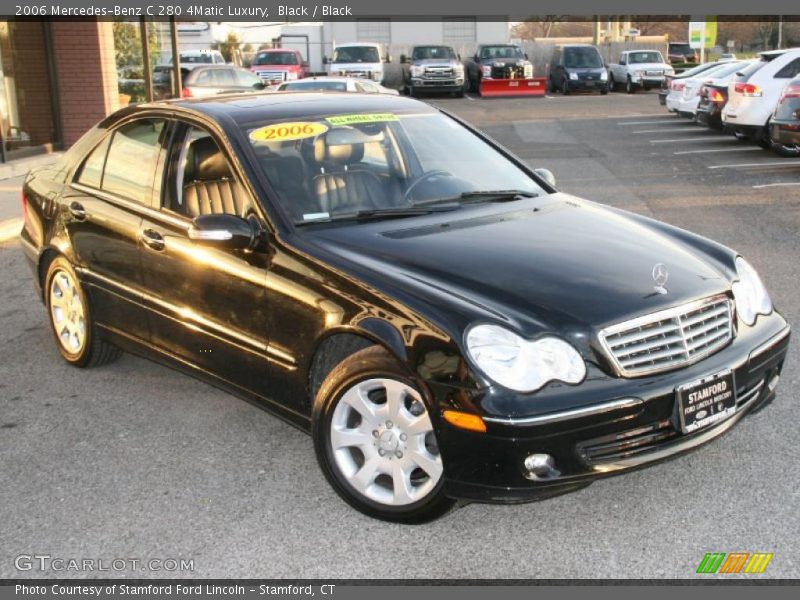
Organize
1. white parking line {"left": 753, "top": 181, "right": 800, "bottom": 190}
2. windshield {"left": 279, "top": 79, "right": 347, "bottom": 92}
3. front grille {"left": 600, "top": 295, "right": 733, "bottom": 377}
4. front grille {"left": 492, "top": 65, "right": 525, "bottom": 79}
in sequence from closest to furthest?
front grille {"left": 600, "top": 295, "right": 733, "bottom": 377} < white parking line {"left": 753, "top": 181, "right": 800, "bottom": 190} < windshield {"left": 279, "top": 79, "right": 347, "bottom": 92} < front grille {"left": 492, "top": 65, "right": 525, "bottom": 79}

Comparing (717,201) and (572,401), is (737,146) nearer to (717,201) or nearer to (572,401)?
(717,201)

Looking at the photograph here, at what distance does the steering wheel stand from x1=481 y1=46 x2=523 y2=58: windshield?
31.1 meters

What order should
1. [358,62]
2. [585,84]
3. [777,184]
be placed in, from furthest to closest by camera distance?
[585,84] → [358,62] → [777,184]

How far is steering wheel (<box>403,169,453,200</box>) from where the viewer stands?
4.97 m

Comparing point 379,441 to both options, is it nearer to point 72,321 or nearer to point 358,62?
point 72,321

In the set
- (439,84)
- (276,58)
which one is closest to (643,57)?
(439,84)

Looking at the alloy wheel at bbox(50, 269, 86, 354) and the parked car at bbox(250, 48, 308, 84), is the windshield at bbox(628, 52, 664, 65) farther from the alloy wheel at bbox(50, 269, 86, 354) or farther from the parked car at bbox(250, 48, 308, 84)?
the alloy wheel at bbox(50, 269, 86, 354)

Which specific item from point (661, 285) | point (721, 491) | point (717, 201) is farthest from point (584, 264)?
point (717, 201)

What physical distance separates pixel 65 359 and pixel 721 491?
387 centimetres

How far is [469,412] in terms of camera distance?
140 inches

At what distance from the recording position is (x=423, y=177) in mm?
5109

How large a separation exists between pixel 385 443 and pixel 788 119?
36.8 feet

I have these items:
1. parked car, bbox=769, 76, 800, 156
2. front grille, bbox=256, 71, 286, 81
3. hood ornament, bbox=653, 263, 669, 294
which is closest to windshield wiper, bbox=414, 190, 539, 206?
hood ornament, bbox=653, 263, 669, 294

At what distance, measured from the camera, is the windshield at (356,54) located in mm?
32312
